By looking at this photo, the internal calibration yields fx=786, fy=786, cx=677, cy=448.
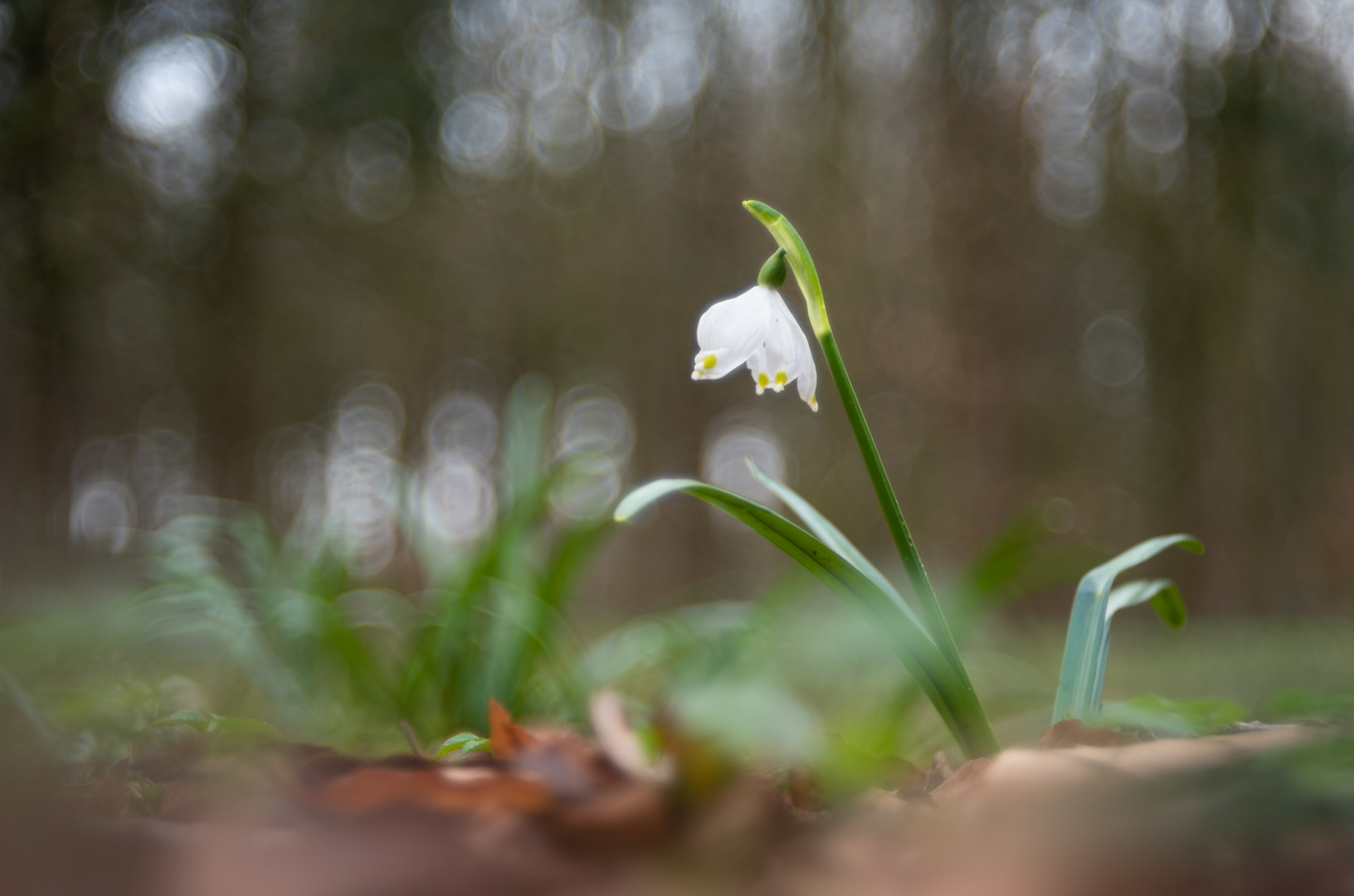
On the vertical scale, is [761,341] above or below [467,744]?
above

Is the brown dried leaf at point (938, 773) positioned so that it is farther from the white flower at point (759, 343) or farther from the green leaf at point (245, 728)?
the green leaf at point (245, 728)

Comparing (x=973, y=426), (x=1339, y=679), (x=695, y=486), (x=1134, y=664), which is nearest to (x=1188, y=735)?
(x=695, y=486)

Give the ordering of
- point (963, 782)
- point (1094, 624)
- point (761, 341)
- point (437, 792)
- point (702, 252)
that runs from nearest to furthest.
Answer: point (437, 792), point (963, 782), point (1094, 624), point (761, 341), point (702, 252)

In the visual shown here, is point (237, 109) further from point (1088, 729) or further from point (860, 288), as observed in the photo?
point (1088, 729)

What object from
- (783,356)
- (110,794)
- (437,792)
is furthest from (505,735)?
(783,356)

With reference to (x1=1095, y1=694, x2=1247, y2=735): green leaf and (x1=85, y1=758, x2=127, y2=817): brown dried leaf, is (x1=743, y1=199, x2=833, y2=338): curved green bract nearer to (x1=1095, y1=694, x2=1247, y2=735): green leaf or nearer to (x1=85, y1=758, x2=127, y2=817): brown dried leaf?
(x1=1095, y1=694, x2=1247, y2=735): green leaf

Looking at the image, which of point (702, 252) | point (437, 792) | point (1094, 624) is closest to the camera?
point (437, 792)

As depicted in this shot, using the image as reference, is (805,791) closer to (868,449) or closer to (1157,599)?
(868,449)
